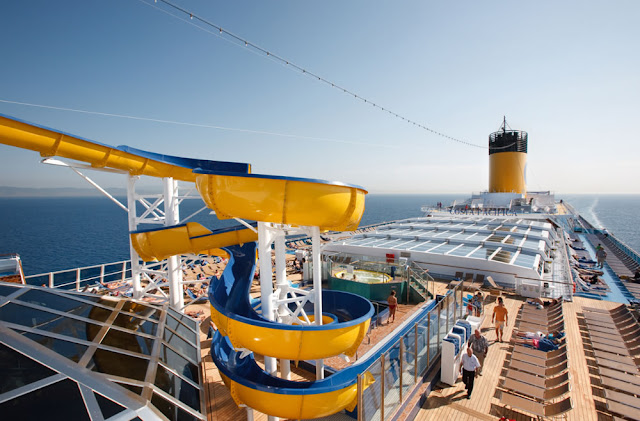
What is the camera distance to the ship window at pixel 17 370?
2822mm

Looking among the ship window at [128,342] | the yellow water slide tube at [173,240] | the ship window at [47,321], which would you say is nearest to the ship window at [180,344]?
the ship window at [128,342]

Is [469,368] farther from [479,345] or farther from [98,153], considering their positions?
[98,153]

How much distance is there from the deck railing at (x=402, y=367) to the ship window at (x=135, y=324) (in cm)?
385

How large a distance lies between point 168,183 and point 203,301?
6.27 metres

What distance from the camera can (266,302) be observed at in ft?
19.2

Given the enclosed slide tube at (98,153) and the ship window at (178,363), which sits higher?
the enclosed slide tube at (98,153)

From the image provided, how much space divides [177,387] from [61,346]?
1.65 metres

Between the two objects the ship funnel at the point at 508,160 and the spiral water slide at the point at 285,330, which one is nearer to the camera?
the spiral water slide at the point at 285,330

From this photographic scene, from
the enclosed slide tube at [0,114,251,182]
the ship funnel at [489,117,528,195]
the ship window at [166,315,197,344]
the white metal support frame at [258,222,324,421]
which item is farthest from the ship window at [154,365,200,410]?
the ship funnel at [489,117,528,195]

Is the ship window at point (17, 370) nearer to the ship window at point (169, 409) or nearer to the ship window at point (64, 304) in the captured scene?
the ship window at point (169, 409)

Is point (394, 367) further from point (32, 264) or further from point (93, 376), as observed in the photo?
point (32, 264)

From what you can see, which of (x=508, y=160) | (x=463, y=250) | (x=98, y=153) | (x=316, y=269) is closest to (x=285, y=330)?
(x=316, y=269)

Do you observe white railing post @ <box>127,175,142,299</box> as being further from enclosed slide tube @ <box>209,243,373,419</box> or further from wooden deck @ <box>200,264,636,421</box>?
enclosed slide tube @ <box>209,243,373,419</box>

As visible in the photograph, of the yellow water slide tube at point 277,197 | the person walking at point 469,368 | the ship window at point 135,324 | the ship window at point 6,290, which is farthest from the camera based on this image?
the person walking at point 469,368
